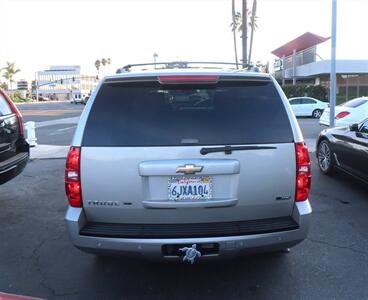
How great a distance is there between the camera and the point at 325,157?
8492 mm

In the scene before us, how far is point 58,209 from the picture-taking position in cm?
652

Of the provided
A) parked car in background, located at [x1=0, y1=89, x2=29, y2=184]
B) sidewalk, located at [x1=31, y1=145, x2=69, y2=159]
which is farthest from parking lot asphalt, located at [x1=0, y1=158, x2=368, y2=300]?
sidewalk, located at [x1=31, y1=145, x2=69, y2=159]

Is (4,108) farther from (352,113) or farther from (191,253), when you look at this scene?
(352,113)

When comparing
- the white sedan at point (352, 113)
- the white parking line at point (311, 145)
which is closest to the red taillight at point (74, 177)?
Result: the white parking line at point (311, 145)

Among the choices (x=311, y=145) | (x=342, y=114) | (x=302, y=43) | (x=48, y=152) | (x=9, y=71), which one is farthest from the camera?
(x=9, y=71)

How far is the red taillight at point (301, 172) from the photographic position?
3.55 metres

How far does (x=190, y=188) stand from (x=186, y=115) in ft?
1.87

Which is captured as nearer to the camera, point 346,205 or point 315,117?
point 346,205

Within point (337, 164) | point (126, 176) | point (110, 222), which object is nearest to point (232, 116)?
point (126, 176)

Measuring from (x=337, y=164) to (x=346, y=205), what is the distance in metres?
1.52

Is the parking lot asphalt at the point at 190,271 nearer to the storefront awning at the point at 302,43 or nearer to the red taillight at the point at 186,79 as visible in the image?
the red taillight at the point at 186,79

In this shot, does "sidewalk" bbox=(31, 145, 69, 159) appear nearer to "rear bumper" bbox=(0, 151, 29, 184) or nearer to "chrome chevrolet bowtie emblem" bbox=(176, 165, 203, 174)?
"rear bumper" bbox=(0, 151, 29, 184)

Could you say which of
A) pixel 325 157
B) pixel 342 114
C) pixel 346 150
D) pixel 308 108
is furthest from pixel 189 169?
pixel 308 108

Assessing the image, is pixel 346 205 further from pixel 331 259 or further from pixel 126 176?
pixel 126 176
